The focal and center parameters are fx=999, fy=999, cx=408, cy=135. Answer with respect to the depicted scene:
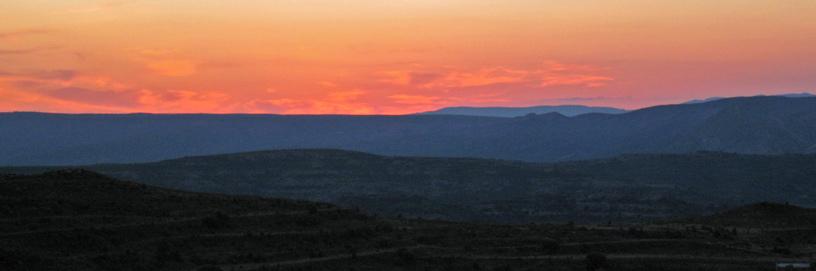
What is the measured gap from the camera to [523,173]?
125 meters

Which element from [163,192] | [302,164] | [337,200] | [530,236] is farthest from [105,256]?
[302,164]

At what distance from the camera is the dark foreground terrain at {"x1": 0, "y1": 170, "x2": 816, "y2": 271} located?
35.7m

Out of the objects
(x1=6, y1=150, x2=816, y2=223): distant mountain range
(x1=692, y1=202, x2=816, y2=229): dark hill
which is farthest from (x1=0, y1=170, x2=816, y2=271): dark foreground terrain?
(x1=6, y1=150, x2=816, y2=223): distant mountain range

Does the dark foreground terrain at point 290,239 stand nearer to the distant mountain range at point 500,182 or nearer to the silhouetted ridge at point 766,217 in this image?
the silhouetted ridge at point 766,217

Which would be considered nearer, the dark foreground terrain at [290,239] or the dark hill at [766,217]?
the dark foreground terrain at [290,239]

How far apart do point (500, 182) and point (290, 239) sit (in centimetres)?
8187

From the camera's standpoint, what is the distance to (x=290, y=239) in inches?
1603

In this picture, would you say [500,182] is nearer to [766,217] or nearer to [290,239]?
[766,217]

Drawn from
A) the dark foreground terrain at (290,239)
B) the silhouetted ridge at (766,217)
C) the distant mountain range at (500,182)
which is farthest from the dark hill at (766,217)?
the distant mountain range at (500,182)

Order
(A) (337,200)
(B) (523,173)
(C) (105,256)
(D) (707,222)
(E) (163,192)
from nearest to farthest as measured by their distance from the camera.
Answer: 1. (C) (105,256)
2. (E) (163,192)
3. (D) (707,222)
4. (A) (337,200)
5. (B) (523,173)

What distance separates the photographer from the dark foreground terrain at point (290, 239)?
117 ft

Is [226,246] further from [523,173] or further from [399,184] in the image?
[523,173]

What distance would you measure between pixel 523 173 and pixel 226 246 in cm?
8914

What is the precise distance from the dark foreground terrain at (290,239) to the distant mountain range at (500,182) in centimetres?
3938
